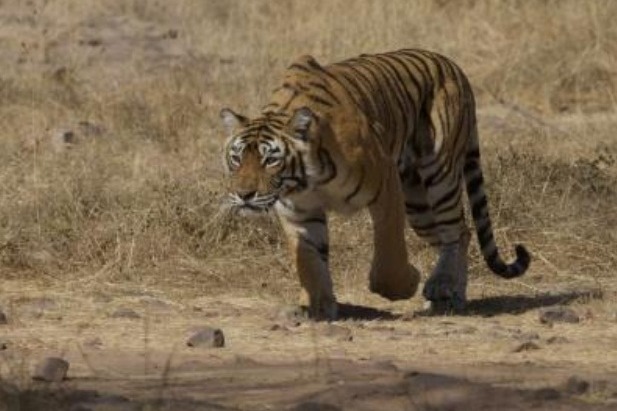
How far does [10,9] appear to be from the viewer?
16.4 metres

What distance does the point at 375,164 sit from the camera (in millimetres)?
8047

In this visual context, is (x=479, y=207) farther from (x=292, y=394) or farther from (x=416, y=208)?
(x=292, y=394)

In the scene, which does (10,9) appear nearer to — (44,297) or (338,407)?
(44,297)

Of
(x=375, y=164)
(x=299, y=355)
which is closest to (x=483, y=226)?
(x=375, y=164)

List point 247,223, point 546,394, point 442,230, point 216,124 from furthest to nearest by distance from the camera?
point 216,124, point 247,223, point 442,230, point 546,394

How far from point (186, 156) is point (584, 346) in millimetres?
4630

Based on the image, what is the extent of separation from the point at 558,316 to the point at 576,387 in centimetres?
244

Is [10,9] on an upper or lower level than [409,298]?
upper

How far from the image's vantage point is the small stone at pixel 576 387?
5789mm

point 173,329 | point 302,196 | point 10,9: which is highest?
point 10,9

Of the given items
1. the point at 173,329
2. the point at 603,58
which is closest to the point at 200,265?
the point at 173,329

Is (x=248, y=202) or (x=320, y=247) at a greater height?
(x=248, y=202)

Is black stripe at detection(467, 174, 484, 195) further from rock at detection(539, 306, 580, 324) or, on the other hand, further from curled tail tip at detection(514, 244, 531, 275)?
rock at detection(539, 306, 580, 324)

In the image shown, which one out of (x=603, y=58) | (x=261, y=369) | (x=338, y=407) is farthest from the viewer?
(x=603, y=58)
